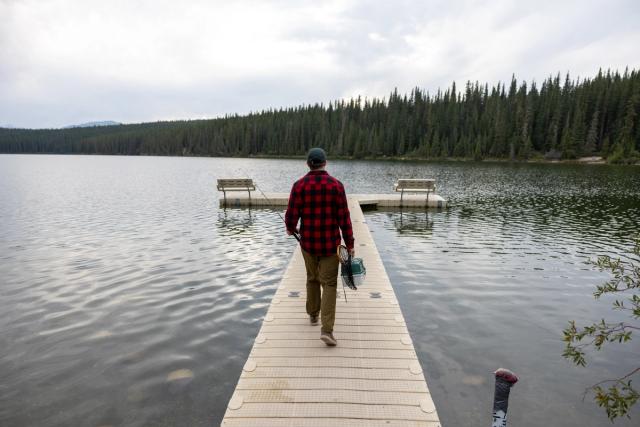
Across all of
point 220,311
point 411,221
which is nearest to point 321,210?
point 220,311

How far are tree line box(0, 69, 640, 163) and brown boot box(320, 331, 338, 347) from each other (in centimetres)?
9797

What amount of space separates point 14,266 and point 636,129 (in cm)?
11790

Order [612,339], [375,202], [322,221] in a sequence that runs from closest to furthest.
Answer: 1. [612,339]
2. [322,221]
3. [375,202]

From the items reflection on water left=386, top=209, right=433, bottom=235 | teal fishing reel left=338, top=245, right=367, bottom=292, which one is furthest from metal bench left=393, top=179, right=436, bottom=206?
teal fishing reel left=338, top=245, right=367, bottom=292

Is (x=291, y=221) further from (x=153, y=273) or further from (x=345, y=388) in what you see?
(x=153, y=273)

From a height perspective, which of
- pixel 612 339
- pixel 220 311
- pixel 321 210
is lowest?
pixel 220 311

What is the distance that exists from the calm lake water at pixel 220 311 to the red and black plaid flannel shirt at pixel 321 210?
2.50 metres

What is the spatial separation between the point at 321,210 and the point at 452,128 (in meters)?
131

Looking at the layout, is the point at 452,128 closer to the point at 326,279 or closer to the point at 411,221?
the point at 411,221

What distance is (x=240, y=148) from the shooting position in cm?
15938

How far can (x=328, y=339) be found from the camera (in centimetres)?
541

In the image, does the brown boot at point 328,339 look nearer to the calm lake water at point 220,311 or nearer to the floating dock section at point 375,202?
the calm lake water at point 220,311

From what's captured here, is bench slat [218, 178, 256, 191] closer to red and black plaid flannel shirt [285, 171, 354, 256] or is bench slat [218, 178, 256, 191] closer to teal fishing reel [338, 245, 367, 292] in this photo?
teal fishing reel [338, 245, 367, 292]

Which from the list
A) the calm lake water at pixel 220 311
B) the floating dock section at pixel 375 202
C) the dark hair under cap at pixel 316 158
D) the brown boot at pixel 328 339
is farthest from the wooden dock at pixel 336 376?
the floating dock section at pixel 375 202
